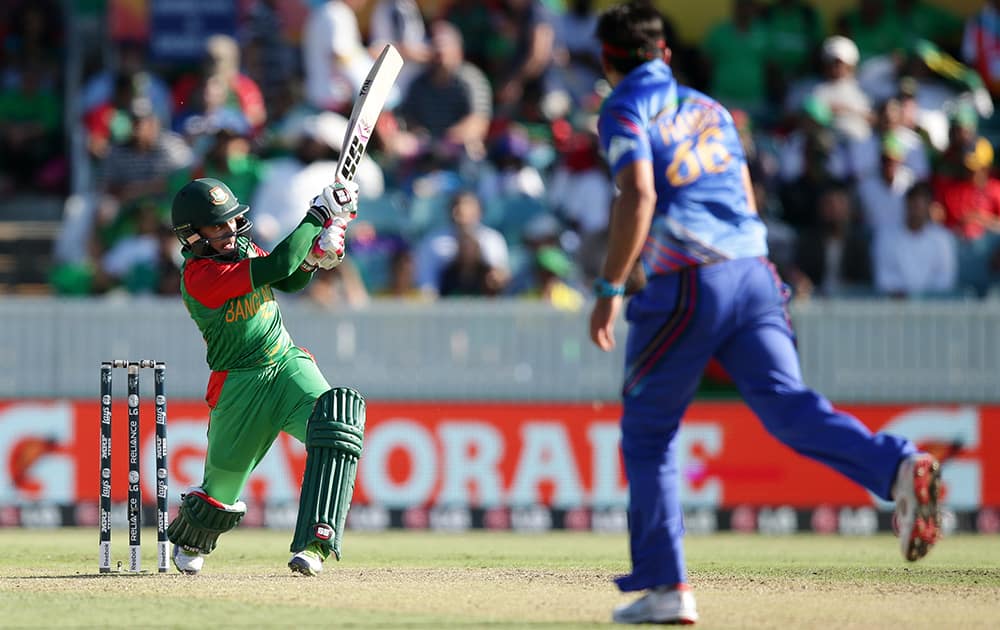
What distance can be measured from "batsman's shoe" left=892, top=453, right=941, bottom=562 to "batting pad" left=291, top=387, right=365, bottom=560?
2513mm

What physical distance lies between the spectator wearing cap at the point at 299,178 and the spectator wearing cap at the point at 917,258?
408 cm

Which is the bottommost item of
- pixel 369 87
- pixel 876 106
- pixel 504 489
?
pixel 504 489

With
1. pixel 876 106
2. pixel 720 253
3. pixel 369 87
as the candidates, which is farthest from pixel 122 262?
pixel 720 253

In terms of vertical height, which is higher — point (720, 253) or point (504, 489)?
point (720, 253)

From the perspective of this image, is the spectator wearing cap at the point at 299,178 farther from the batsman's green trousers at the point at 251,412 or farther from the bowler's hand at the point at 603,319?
the bowler's hand at the point at 603,319

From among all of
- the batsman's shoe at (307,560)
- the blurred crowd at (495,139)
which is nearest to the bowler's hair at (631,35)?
the batsman's shoe at (307,560)

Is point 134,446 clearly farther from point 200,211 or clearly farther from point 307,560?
point 200,211

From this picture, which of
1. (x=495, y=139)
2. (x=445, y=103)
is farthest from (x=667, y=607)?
(x=445, y=103)

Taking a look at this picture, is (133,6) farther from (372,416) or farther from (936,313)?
(936,313)

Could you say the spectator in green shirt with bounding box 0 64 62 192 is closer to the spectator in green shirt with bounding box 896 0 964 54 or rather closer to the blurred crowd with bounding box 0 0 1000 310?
the blurred crowd with bounding box 0 0 1000 310

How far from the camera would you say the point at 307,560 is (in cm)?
718

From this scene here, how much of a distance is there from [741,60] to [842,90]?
126 centimetres

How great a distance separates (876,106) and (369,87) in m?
8.09

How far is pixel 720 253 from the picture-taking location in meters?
5.82
